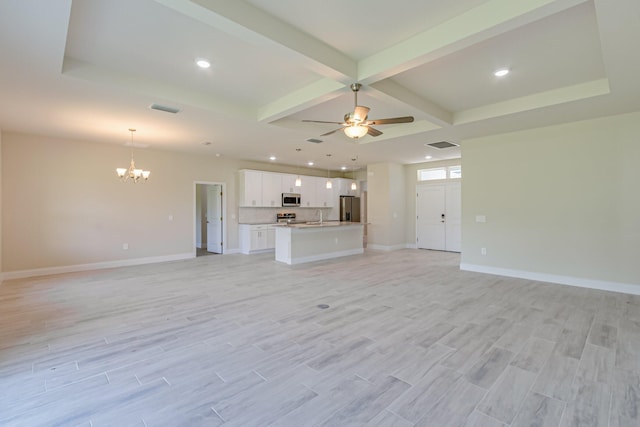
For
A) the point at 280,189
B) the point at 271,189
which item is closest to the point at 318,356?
the point at 271,189

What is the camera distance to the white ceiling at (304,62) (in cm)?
240

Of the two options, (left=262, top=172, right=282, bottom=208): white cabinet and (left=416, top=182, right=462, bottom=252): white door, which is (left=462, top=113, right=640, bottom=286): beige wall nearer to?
(left=416, top=182, right=462, bottom=252): white door

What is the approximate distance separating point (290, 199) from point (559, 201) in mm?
6726

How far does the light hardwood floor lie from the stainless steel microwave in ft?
15.6

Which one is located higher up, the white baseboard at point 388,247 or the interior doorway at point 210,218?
the interior doorway at point 210,218

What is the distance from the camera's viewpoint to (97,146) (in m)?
6.42

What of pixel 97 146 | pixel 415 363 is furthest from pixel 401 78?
pixel 97 146

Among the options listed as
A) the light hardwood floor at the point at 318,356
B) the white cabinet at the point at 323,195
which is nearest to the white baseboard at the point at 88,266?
the light hardwood floor at the point at 318,356

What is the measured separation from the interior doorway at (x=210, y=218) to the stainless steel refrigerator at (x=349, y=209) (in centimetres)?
442

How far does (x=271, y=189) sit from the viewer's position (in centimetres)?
911

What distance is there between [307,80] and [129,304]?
12.5ft

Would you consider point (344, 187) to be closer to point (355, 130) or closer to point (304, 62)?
point (355, 130)

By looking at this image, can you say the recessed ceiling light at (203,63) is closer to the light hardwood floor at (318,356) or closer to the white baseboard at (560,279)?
the light hardwood floor at (318,356)

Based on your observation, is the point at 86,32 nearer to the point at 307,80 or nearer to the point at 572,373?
the point at 307,80
